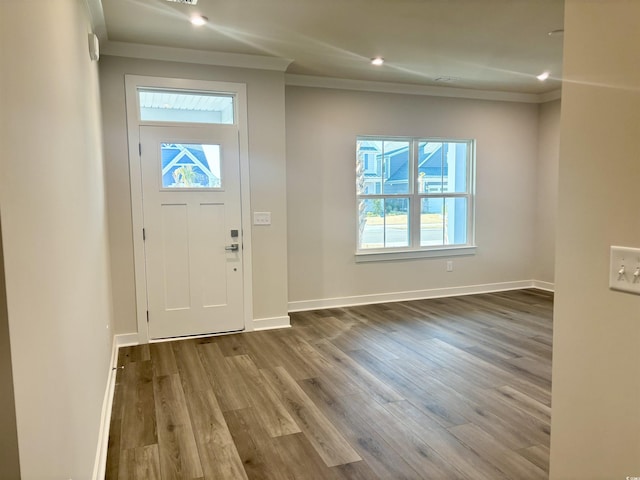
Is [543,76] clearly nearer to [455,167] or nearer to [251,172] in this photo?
[455,167]

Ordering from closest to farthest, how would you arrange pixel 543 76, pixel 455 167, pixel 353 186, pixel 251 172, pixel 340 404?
pixel 340 404 < pixel 251 172 < pixel 543 76 < pixel 353 186 < pixel 455 167

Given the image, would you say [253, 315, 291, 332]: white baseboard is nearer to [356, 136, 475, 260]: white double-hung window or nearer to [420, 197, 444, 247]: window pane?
[356, 136, 475, 260]: white double-hung window

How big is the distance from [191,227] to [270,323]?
1272 millimetres

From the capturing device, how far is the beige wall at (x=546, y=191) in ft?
Answer: 20.1

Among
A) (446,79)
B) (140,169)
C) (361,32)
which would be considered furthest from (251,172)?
(446,79)

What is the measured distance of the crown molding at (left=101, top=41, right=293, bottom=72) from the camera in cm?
389

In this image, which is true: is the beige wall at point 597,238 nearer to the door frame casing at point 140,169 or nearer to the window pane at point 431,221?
the door frame casing at point 140,169

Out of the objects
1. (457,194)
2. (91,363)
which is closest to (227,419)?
(91,363)

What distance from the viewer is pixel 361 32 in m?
3.61

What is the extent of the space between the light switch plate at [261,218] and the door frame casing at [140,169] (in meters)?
0.07

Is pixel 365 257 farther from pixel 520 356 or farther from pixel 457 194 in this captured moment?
pixel 520 356

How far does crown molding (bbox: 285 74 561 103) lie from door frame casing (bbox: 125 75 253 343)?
0.98 metres

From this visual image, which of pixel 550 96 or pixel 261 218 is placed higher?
pixel 550 96

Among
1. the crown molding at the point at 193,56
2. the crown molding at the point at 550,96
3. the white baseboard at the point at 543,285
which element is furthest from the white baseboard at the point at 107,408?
the crown molding at the point at 550,96
